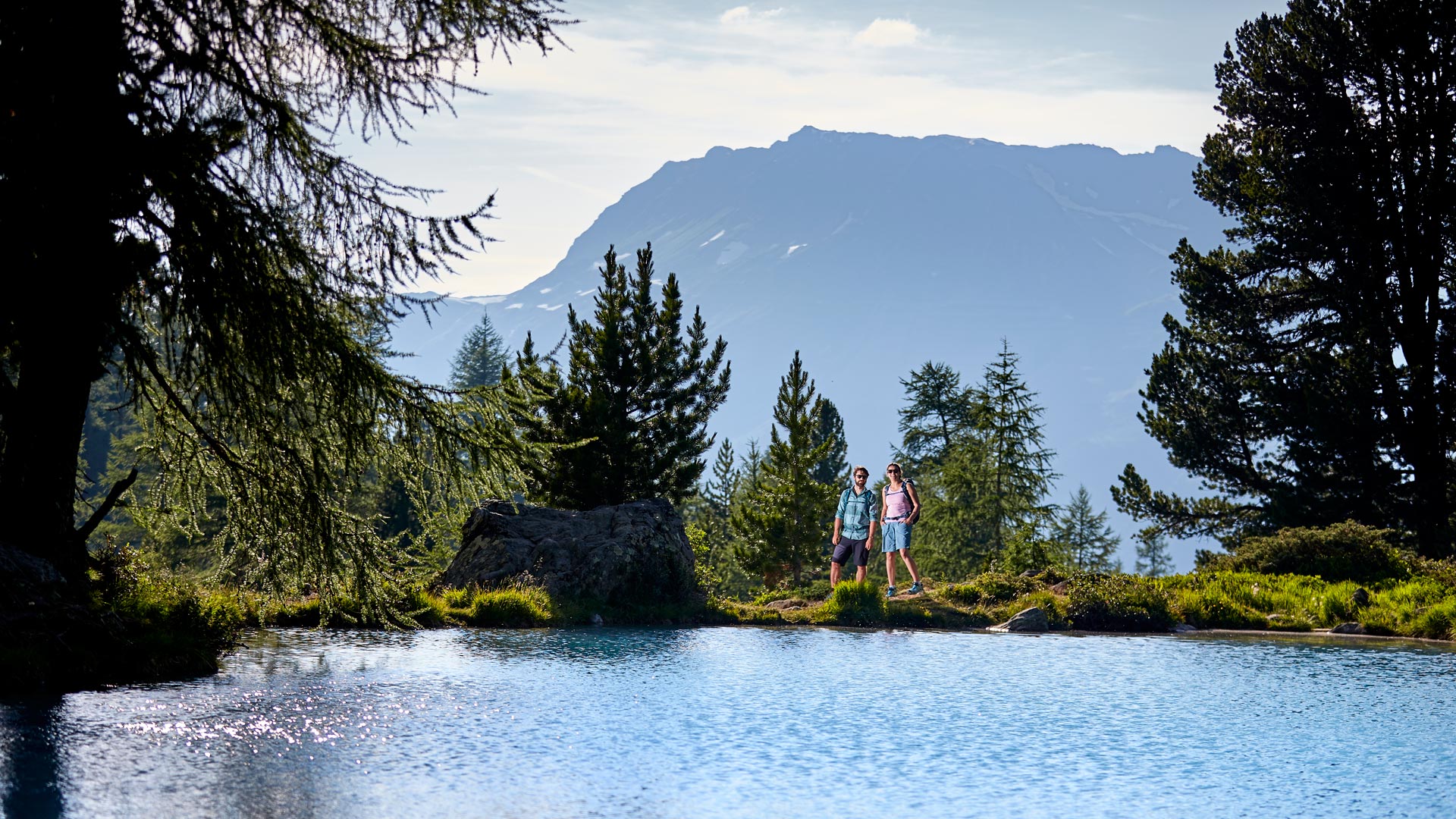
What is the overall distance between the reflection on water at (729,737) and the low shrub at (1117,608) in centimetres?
474

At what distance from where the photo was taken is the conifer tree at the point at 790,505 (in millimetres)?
35500

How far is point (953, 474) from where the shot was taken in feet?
147

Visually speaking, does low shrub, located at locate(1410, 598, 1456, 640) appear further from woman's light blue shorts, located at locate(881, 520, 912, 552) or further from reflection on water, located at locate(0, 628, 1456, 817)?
woman's light blue shorts, located at locate(881, 520, 912, 552)

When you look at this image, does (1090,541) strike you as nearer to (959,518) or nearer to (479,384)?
(959,518)

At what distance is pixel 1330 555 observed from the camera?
22188mm

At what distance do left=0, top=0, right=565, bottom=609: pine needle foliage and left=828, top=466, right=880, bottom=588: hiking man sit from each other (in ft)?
37.2

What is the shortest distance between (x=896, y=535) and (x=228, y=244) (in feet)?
46.1

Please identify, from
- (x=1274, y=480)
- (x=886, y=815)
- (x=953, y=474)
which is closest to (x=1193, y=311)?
(x=1274, y=480)

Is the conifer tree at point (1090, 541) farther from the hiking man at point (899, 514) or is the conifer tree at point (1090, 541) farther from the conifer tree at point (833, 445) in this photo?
the hiking man at point (899, 514)

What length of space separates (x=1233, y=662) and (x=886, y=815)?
987 centimetres

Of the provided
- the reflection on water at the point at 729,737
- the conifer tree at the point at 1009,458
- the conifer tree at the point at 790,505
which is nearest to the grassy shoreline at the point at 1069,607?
the reflection on water at the point at 729,737

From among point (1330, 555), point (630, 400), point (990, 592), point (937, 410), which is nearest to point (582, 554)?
point (990, 592)

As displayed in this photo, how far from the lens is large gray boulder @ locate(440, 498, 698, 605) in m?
19.9

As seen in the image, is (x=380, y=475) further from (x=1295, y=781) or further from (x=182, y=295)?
(x=1295, y=781)
